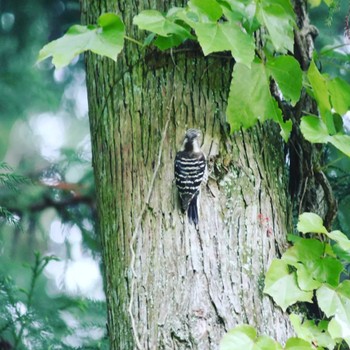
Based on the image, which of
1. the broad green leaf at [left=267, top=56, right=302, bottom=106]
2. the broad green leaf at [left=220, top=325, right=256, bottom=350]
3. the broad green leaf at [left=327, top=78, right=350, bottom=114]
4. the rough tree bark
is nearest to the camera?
the broad green leaf at [left=220, top=325, right=256, bottom=350]

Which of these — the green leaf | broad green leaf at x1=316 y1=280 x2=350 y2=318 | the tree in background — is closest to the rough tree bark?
the tree in background

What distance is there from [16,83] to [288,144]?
1401 mm

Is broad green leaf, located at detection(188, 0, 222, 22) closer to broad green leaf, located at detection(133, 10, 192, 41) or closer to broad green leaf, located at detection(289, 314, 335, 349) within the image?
broad green leaf, located at detection(133, 10, 192, 41)

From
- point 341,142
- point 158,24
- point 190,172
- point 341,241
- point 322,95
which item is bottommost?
point 341,241

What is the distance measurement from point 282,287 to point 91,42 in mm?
720

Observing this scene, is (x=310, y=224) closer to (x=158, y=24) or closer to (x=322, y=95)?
(x=322, y=95)

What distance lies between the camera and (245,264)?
1.58 meters

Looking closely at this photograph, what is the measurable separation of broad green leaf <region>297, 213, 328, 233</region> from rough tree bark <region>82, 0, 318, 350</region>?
87mm

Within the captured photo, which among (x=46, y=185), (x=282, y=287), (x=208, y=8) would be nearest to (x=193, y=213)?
(x=282, y=287)

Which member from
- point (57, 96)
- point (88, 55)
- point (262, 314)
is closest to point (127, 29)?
point (88, 55)

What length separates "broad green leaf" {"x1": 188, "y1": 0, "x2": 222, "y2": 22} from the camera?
1546 mm

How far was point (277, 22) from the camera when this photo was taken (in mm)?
1613

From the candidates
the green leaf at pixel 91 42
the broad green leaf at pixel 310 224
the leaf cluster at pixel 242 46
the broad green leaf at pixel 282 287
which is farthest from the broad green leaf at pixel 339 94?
the green leaf at pixel 91 42

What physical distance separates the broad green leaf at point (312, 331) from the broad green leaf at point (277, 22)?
0.64 meters
